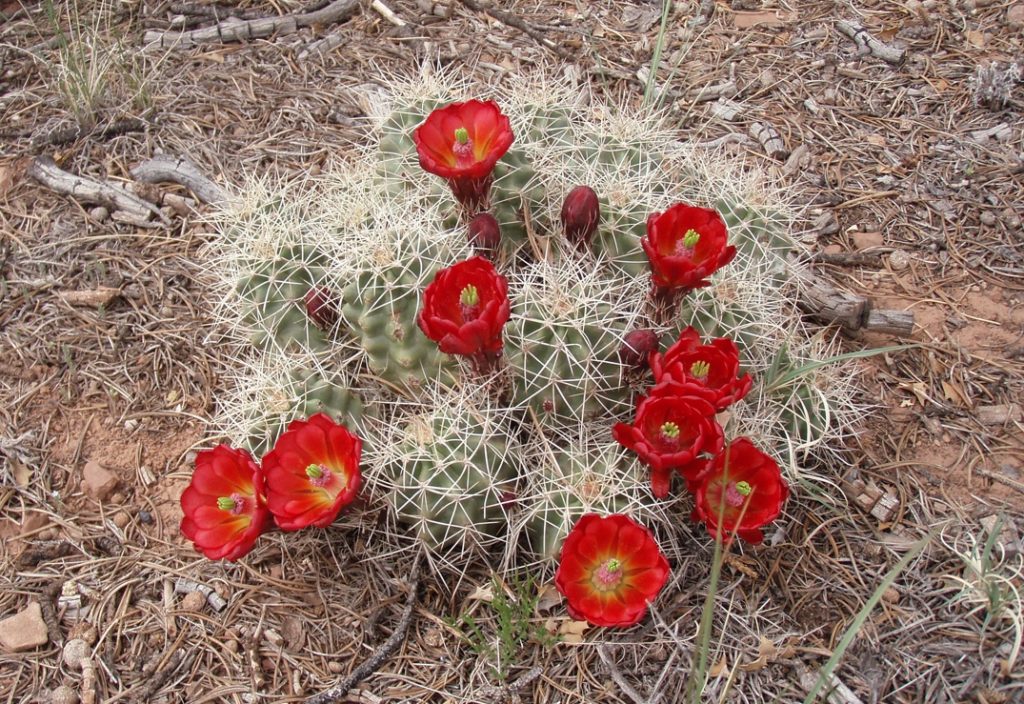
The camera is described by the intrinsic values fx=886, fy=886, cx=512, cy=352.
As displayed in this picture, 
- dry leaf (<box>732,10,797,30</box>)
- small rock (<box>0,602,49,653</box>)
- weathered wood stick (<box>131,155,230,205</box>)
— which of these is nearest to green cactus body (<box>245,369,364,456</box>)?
small rock (<box>0,602,49,653</box>)

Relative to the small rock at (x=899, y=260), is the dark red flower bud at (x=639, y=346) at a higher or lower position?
higher

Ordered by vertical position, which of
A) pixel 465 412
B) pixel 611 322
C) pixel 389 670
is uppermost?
pixel 611 322

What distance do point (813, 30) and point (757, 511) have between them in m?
3.05

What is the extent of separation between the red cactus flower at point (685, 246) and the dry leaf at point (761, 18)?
258 centimetres

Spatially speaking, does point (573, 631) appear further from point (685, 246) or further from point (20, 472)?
point (20, 472)

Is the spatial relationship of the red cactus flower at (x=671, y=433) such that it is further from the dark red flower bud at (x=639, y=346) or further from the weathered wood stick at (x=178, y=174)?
the weathered wood stick at (x=178, y=174)

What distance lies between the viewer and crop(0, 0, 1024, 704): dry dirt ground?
250 cm

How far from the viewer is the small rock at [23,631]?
261cm

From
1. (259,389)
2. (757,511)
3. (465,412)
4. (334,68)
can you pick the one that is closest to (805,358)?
(757,511)

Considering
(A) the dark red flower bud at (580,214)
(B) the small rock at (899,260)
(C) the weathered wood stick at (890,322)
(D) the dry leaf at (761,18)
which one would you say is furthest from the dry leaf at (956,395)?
(D) the dry leaf at (761,18)

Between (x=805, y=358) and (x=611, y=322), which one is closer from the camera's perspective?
(x=611, y=322)

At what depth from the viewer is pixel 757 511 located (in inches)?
95.3

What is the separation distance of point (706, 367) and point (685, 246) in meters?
0.35

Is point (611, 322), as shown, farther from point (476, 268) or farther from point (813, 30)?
point (813, 30)
